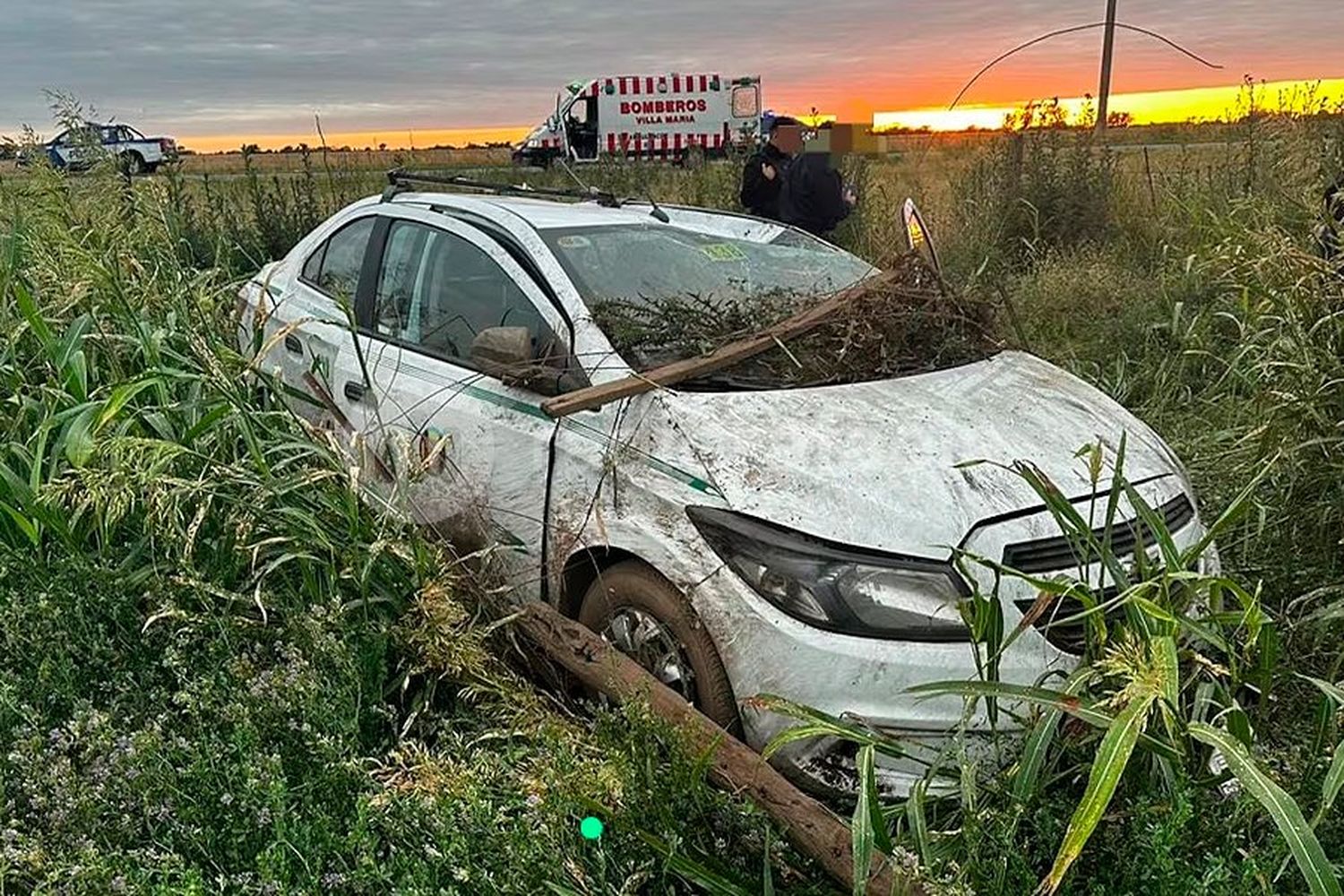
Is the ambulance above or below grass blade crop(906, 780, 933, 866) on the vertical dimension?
above

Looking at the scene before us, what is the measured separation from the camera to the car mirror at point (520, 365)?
3.22 metres

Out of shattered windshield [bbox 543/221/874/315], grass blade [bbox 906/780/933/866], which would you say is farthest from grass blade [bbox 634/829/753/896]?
shattered windshield [bbox 543/221/874/315]

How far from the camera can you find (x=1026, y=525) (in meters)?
2.67

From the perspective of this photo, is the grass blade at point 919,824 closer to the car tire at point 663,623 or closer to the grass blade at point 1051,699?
the grass blade at point 1051,699

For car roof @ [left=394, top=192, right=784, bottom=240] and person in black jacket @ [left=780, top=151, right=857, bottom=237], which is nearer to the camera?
car roof @ [left=394, top=192, right=784, bottom=240]

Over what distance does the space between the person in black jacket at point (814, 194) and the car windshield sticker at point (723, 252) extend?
3.63 m

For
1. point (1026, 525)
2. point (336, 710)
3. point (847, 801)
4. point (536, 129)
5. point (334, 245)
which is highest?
point (536, 129)

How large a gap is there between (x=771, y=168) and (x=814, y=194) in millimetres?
549

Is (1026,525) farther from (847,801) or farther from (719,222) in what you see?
(719,222)

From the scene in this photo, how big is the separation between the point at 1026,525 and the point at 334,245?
3.28 m

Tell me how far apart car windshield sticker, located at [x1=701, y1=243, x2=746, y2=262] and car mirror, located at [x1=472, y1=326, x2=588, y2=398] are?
892 millimetres

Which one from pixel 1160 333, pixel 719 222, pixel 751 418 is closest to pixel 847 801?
pixel 751 418

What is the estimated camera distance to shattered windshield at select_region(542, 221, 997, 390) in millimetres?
3307

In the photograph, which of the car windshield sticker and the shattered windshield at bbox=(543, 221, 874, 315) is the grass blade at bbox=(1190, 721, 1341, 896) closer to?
the shattered windshield at bbox=(543, 221, 874, 315)
